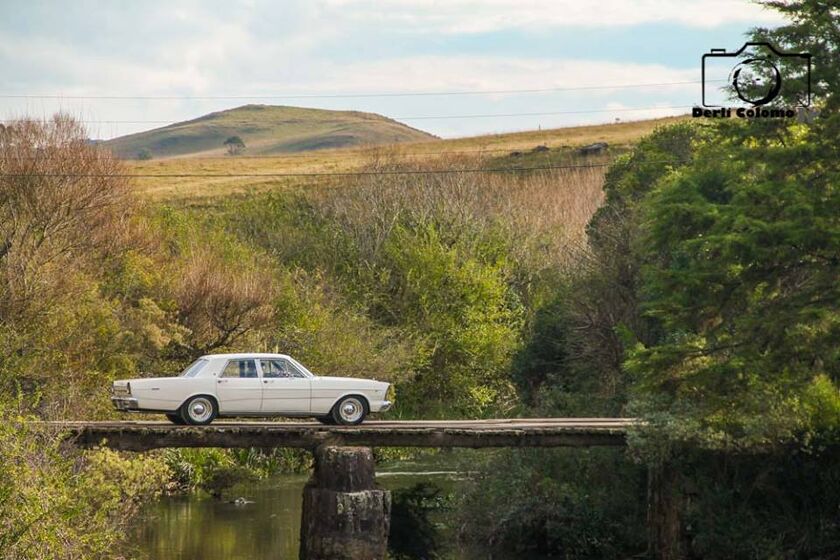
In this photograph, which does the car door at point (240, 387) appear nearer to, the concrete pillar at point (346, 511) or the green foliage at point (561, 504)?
the concrete pillar at point (346, 511)

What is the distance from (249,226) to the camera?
67938 millimetres

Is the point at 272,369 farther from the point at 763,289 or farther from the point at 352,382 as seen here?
the point at 763,289

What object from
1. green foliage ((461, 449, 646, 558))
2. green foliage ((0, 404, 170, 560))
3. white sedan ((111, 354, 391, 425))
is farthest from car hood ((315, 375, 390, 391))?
green foliage ((0, 404, 170, 560))

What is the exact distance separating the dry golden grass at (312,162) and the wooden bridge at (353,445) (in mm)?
52179

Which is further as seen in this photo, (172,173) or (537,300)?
(172,173)

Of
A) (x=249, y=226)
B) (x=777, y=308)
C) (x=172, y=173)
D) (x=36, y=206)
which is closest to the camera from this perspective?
(x=777, y=308)

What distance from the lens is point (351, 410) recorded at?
3152cm

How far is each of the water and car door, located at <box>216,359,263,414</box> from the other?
12.4ft

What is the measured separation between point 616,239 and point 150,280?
1481cm

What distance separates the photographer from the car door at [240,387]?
3073 centimetres

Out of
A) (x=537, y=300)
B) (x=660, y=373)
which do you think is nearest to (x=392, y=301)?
(x=537, y=300)

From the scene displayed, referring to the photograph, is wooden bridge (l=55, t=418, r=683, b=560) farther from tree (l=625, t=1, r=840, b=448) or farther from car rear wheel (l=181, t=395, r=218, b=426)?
tree (l=625, t=1, r=840, b=448)

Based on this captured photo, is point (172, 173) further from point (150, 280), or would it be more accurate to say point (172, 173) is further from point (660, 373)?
point (660, 373)

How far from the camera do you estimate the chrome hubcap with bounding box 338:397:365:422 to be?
3144cm
